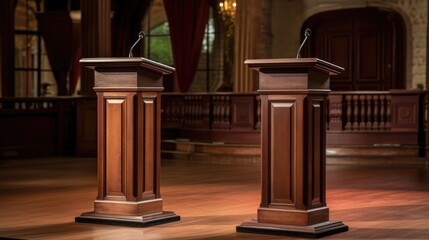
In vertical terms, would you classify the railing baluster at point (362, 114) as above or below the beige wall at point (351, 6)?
below

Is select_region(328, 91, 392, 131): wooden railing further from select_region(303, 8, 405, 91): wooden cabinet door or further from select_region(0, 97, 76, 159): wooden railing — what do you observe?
select_region(0, 97, 76, 159): wooden railing

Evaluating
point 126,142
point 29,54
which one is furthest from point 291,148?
point 29,54

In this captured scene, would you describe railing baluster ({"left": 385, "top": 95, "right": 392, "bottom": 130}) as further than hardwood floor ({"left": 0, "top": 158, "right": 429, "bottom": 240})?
Yes

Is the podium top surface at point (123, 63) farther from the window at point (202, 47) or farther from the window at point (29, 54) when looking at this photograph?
the window at point (29, 54)

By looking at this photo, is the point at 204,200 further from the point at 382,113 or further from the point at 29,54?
the point at 29,54

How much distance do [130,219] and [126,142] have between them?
18.3 inches

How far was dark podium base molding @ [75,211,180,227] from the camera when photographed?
16.8 ft

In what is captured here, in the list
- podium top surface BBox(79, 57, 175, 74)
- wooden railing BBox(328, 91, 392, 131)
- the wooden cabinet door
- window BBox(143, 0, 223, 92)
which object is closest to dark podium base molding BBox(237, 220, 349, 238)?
podium top surface BBox(79, 57, 175, 74)

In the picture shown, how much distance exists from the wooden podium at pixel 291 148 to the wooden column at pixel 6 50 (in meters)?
9.10

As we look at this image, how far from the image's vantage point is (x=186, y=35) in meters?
14.5

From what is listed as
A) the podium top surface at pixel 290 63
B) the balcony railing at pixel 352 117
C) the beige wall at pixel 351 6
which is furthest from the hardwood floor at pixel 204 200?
the beige wall at pixel 351 6

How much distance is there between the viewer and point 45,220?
5363mm

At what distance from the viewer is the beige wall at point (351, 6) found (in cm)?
1293

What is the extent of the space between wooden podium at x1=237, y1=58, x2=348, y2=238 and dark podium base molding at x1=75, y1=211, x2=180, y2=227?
57 centimetres
